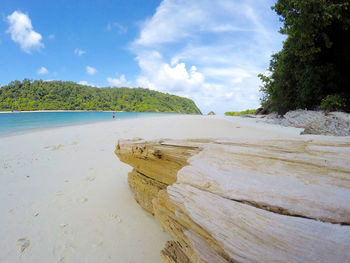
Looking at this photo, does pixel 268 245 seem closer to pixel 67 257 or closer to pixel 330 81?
pixel 67 257

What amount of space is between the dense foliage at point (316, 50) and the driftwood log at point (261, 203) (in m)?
12.7

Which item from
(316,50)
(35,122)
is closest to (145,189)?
(316,50)

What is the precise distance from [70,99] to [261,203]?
358 feet

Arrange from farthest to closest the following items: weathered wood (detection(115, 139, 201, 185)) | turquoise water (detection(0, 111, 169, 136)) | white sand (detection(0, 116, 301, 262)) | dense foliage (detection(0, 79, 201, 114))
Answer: dense foliage (detection(0, 79, 201, 114))
turquoise water (detection(0, 111, 169, 136))
weathered wood (detection(115, 139, 201, 185))
white sand (detection(0, 116, 301, 262))

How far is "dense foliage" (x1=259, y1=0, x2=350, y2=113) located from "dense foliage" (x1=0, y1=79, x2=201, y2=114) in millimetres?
95450

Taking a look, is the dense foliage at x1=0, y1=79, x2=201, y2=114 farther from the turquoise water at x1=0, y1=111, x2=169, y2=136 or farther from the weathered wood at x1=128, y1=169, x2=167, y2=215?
the weathered wood at x1=128, y1=169, x2=167, y2=215

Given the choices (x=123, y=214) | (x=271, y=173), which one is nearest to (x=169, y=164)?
(x=123, y=214)

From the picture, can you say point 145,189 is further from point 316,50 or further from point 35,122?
point 35,122

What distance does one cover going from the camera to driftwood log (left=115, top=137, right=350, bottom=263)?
1.07m

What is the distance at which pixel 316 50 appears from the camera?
38.9 ft

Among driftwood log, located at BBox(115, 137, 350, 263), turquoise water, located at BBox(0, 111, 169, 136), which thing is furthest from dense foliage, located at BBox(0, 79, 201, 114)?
driftwood log, located at BBox(115, 137, 350, 263)

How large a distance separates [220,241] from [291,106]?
21268 mm

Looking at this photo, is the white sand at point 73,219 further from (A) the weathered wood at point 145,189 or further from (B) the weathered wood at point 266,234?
(B) the weathered wood at point 266,234

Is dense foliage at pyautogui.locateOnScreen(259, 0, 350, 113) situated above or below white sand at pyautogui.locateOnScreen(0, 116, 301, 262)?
above
